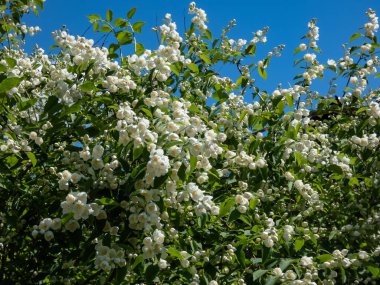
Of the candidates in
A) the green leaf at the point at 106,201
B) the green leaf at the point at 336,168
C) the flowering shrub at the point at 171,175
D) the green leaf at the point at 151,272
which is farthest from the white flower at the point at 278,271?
the green leaf at the point at 336,168

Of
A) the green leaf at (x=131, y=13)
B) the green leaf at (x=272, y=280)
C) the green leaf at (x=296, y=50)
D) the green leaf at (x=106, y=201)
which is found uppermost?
the green leaf at (x=296, y=50)

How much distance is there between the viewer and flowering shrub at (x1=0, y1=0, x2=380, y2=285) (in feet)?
8.75

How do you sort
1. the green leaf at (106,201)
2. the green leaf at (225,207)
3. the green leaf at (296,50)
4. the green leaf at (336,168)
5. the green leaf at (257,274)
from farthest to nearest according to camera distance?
the green leaf at (296,50), the green leaf at (336,168), the green leaf at (225,207), the green leaf at (257,274), the green leaf at (106,201)

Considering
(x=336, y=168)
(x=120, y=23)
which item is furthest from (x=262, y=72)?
(x=120, y=23)

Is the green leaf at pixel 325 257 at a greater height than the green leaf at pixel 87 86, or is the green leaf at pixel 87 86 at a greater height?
the green leaf at pixel 87 86

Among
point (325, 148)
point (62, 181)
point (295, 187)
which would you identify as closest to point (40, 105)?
point (62, 181)

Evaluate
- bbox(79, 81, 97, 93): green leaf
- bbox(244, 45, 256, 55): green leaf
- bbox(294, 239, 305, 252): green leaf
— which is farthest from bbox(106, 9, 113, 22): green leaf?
bbox(294, 239, 305, 252): green leaf

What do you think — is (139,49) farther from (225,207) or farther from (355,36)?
(355,36)

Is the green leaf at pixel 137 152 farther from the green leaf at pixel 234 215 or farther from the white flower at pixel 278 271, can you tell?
the white flower at pixel 278 271

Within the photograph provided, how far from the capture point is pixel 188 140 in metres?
2.62

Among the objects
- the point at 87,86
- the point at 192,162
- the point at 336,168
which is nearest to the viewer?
the point at 192,162

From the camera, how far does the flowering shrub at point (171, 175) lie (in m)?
2.67

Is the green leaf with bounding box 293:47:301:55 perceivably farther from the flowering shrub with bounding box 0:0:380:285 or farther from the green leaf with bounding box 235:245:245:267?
the green leaf with bounding box 235:245:245:267

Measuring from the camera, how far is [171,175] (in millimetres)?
2584
